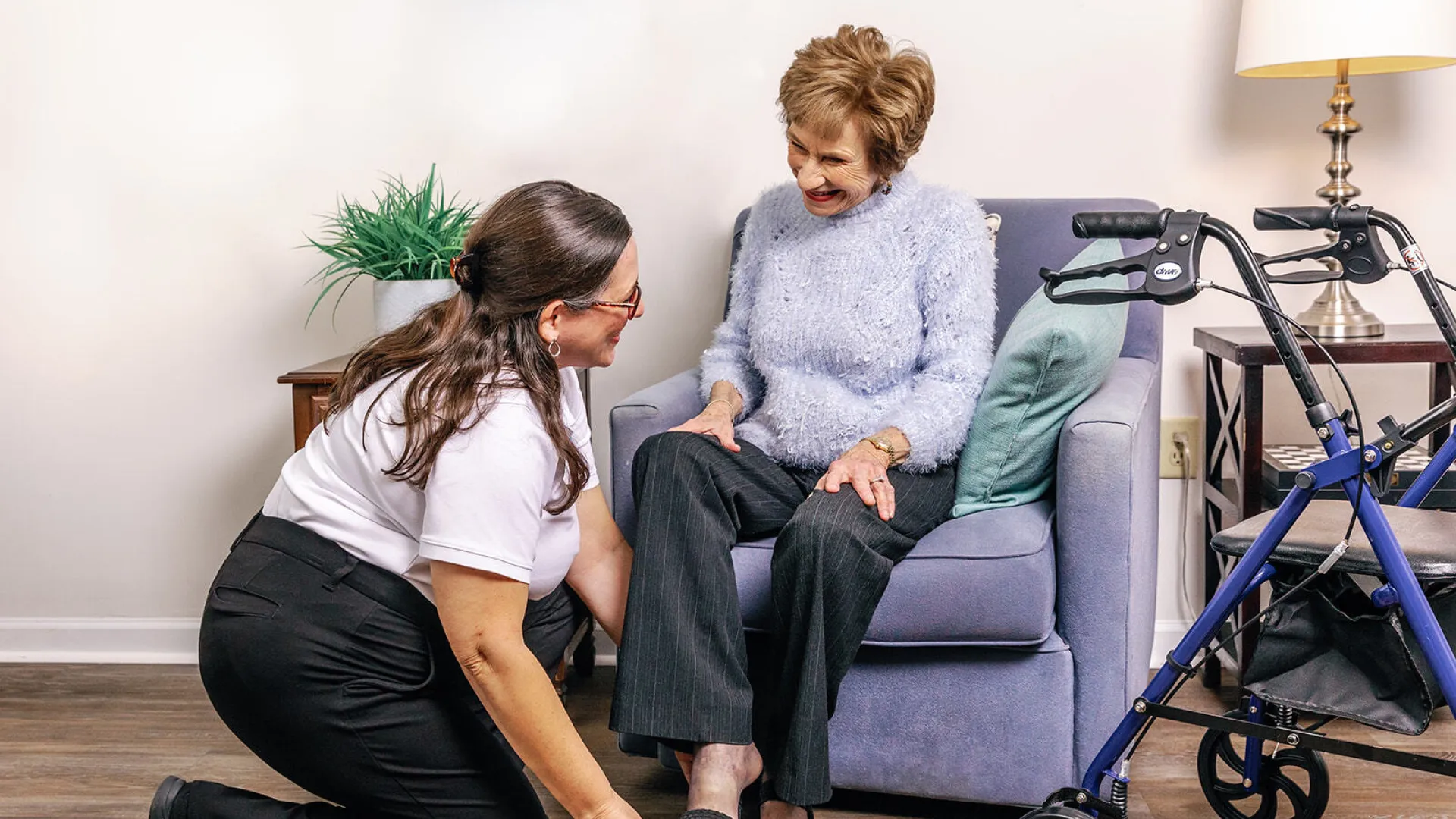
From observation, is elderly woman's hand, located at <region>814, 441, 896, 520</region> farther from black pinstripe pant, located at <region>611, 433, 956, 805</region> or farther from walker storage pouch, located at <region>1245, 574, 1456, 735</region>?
walker storage pouch, located at <region>1245, 574, 1456, 735</region>

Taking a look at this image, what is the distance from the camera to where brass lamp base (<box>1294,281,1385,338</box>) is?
211 cm

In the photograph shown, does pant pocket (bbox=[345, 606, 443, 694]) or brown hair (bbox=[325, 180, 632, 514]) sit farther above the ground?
brown hair (bbox=[325, 180, 632, 514])

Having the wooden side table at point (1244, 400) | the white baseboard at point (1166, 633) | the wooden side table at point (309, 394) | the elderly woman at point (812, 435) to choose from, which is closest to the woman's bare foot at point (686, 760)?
the elderly woman at point (812, 435)

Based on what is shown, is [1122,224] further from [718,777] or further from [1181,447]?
[1181,447]

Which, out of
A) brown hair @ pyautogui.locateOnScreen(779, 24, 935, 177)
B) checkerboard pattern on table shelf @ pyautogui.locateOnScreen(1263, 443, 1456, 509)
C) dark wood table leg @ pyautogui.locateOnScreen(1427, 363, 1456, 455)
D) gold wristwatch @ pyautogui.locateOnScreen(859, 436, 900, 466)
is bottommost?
checkerboard pattern on table shelf @ pyautogui.locateOnScreen(1263, 443, 1456, 509)

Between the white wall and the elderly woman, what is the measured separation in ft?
1.46

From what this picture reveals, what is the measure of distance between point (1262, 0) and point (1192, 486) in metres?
0.91

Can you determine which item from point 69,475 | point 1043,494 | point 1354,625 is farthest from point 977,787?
point 69,475

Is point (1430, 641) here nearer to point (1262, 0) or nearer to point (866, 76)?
point (866, 76)

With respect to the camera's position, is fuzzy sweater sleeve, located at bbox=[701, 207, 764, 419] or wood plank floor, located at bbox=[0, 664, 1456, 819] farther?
fuzzy sweater sleeve, located at bbox=[701, 207, 764, 419]

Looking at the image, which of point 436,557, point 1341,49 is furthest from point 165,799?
point 1341,49

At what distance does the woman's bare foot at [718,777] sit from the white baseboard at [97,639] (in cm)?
150

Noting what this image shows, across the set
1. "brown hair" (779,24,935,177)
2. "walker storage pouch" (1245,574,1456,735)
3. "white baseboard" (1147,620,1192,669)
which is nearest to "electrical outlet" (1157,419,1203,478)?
"white baseboard" (1147,620,1192,669)

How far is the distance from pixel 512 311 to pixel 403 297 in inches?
33.2
